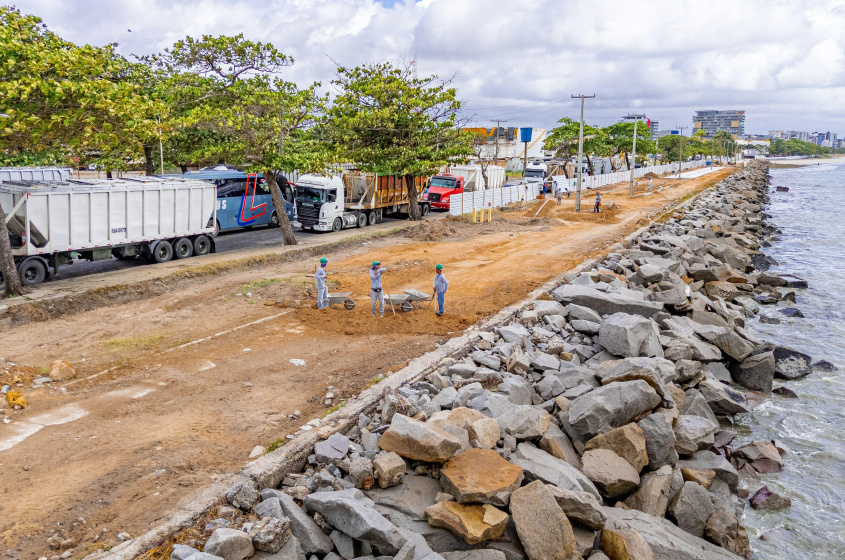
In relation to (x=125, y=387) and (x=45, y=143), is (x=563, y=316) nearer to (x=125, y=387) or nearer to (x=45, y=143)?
(x=125, y=387)

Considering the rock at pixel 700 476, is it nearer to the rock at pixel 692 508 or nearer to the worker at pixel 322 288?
the rock at pixel 692 508

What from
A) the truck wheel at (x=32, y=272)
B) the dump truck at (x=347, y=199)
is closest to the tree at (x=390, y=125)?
the dump truck at (x=347, y=199)

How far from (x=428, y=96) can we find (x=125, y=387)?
2574 centimetres

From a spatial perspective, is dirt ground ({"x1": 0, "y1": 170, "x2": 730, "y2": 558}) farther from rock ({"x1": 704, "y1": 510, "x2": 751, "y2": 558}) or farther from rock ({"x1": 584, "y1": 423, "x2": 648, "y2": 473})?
rock ({"x1": 704, "y1": 510, "x2": 751, "y2": 558})

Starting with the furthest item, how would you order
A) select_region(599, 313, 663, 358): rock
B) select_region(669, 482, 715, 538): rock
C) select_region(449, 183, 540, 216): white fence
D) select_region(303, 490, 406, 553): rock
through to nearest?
select_region(449, 183, 540, 216): white fence, select_region(599, 313, 663, 358): rock, select_region(669, 482, 715, 538): rock, select_region(303, 490, 406, 553): rock

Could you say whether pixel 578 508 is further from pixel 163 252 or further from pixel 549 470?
pixel 163 252

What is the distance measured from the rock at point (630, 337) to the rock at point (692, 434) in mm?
2058

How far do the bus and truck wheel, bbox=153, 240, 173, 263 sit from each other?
6061 millimetres

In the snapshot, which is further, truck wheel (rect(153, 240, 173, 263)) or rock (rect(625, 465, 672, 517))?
truck wheel (rect(153, 240, 173, 263))

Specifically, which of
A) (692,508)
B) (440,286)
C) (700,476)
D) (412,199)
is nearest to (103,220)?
(440,286)

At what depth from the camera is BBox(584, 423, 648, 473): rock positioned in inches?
328

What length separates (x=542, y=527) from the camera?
620 centimetres

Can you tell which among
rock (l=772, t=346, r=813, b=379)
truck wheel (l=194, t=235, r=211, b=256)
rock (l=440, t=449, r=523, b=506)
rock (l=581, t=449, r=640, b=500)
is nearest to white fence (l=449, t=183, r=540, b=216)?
truck wheel (l=194, t=235, r=211, b=256)

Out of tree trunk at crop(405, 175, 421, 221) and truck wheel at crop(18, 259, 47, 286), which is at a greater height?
tree trunk at crop(405, 175, 421, 221)
